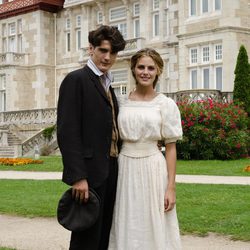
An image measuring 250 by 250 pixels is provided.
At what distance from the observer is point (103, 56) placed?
451 centimetres

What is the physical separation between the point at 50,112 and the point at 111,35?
24.0 m

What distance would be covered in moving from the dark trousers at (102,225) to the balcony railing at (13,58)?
28.3 meters

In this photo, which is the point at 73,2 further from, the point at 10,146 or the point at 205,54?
the point at 205,54

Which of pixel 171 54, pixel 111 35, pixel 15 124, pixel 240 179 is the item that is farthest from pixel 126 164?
pixel 15 124

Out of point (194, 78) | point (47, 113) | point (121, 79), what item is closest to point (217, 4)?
point (194, 78)

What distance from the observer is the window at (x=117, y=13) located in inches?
1142

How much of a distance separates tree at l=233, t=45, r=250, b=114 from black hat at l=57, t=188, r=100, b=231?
54.6 ft

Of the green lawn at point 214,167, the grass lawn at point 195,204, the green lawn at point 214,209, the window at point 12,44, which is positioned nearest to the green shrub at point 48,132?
the green lawn at point 214,167

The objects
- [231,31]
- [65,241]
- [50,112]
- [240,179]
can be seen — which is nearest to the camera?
[65,241]

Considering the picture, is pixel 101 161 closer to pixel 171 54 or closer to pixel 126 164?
pixel 126 164

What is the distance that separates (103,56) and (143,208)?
4.14 feet

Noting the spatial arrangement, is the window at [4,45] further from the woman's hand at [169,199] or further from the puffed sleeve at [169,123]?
the woman's hand at [169,199]

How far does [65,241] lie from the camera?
660cm

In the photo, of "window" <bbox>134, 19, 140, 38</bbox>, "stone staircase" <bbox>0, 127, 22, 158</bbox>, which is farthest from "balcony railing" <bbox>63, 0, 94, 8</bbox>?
"stone staircase" <bbox>0, 127, 22, 158</bbox>
